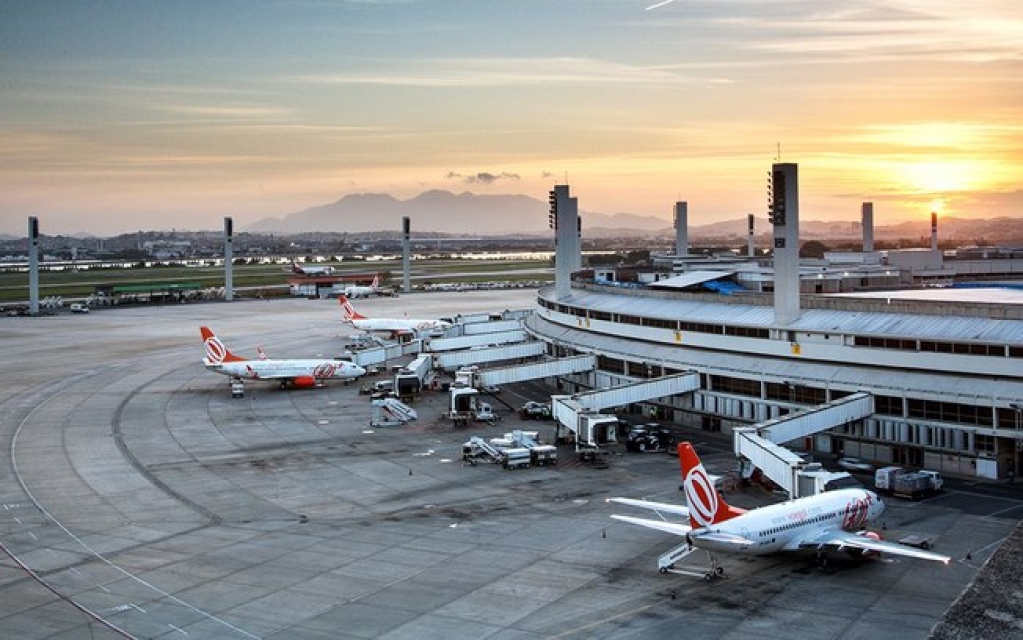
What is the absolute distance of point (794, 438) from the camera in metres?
70.8

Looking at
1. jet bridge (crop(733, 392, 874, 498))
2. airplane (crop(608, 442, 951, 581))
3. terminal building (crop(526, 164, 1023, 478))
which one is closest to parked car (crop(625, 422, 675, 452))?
terminal building (crop(526, 164, 1023, 478))

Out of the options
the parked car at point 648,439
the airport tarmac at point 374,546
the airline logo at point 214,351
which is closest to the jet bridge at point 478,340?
the airline logo at point 214,351

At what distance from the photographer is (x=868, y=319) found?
84.2 meters

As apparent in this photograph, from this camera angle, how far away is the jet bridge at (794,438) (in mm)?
60438

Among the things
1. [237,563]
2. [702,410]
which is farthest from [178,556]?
[702,410]

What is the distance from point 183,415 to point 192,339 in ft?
228

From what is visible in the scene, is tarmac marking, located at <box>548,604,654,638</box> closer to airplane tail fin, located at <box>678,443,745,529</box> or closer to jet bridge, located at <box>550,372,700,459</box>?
airplane tail fin, located at <box>678,443,745,529</box>

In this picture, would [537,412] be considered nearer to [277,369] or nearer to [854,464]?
[854,464]

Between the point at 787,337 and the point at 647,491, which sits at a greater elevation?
the point at 787,337

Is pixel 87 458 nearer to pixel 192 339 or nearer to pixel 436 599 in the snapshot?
pixel 436 599

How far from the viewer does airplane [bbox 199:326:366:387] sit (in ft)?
374

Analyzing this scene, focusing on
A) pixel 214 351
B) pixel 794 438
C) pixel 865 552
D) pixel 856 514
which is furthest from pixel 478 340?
pixel 865 552

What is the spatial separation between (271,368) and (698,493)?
2918 inches

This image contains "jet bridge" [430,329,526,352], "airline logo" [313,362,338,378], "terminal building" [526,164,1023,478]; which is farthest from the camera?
"jet bridge" [430,329,526,352]
